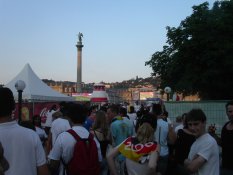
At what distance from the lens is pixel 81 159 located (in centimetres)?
468

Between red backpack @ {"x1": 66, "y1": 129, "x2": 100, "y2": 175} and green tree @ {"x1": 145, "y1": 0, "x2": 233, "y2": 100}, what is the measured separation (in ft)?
90.4

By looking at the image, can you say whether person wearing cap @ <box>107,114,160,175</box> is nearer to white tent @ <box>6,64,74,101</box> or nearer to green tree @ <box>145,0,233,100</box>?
→ white tent @ <box>6,64,74,101</box>

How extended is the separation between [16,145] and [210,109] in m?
16.4

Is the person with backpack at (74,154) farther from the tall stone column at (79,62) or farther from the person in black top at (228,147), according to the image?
the tall stone column at (79,62)

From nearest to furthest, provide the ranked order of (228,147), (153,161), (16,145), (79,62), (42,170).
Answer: (16,145) → (42,170) → (153,161) → (228,147) → (79,62)

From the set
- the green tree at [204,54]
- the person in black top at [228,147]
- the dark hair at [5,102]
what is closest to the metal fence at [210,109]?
the green tree at [204,54]

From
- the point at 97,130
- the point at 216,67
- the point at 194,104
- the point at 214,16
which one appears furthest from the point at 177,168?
the point at 214,16

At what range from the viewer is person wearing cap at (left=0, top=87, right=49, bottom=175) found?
11.7ft

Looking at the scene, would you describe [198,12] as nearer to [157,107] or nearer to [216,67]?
[216,67]

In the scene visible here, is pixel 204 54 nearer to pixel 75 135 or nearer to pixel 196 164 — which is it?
pixel 75 135

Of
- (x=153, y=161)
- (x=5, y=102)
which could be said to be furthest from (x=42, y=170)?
(x=153, y=161)

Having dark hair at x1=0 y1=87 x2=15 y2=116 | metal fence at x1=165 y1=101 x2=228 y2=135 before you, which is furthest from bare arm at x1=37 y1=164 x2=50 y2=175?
metal fence at x1=165 y1=101 x2=228 y2=135

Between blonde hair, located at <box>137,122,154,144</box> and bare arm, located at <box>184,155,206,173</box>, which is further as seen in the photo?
blonde hair, located at <box>137,122,154,144</box>

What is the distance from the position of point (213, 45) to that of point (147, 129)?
28457 millimetres
